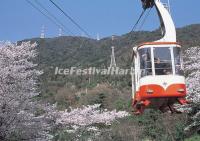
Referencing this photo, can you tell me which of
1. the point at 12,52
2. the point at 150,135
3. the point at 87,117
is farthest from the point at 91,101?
the point at 12,52

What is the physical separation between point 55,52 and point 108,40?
12797mm

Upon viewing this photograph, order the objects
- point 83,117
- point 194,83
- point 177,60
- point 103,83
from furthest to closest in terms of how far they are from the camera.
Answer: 1. point 103,83
2. point 83,117
3. point 194,83
4. point 177,60

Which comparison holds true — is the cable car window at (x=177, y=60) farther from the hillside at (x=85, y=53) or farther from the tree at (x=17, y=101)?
the hillside at (x=85, y=53)

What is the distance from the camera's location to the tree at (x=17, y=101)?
23.0 meters

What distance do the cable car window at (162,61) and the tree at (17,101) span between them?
948 centimetres

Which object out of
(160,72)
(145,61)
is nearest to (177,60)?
(160,72)

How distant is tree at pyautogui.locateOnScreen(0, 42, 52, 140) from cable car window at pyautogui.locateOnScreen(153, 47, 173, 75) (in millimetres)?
9482

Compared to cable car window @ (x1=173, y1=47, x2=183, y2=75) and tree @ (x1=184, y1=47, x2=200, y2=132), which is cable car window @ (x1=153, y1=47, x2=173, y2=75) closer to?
cable car window @ (x1=173, y1=47, x2=183, y2=75)

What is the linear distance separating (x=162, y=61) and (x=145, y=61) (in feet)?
1.94

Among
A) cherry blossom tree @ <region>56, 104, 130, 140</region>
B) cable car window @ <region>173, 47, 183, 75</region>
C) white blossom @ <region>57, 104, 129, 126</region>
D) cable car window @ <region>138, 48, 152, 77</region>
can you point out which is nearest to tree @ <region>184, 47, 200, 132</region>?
white blossom @ <region>57, 104, 129, 126</region>

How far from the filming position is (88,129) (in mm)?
33719

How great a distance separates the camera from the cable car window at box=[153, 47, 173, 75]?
15.8 meters

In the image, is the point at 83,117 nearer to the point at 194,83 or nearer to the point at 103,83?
the point at 194,83

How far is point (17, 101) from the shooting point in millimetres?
23156
